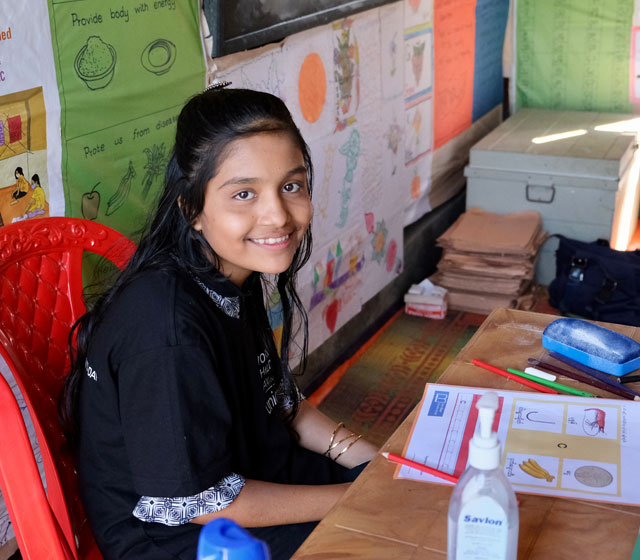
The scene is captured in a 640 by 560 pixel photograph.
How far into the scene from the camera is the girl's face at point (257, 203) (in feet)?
3.79

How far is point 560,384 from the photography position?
46.7 inches

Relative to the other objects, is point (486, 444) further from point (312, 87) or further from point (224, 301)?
point (312, 87)

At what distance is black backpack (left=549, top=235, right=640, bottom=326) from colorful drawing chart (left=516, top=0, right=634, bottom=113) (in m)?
1.05

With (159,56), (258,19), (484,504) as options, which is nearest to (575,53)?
(258,19)

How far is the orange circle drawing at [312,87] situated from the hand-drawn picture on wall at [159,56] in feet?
2.01

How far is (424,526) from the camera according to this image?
2.90ft

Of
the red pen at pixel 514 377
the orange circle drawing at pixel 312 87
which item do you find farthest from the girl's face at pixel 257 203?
the orange circle drawing at pixel 312 87

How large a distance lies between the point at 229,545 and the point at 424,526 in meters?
0.39

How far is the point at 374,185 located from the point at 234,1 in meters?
1.16

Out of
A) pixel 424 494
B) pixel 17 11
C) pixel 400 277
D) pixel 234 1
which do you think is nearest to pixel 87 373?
pixel 424 494

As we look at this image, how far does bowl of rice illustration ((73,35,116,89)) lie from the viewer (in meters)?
1.54

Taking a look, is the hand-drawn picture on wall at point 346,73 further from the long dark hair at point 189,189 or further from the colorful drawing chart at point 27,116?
the long dark hair at point 189,189

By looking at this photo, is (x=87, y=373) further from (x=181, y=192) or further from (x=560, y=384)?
(x=560, y=384)

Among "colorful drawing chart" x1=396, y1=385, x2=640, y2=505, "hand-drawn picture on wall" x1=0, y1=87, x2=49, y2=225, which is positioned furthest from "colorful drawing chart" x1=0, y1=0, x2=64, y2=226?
"colorful drawing chart" x1=396, y1=385, x2=640, y2=505
